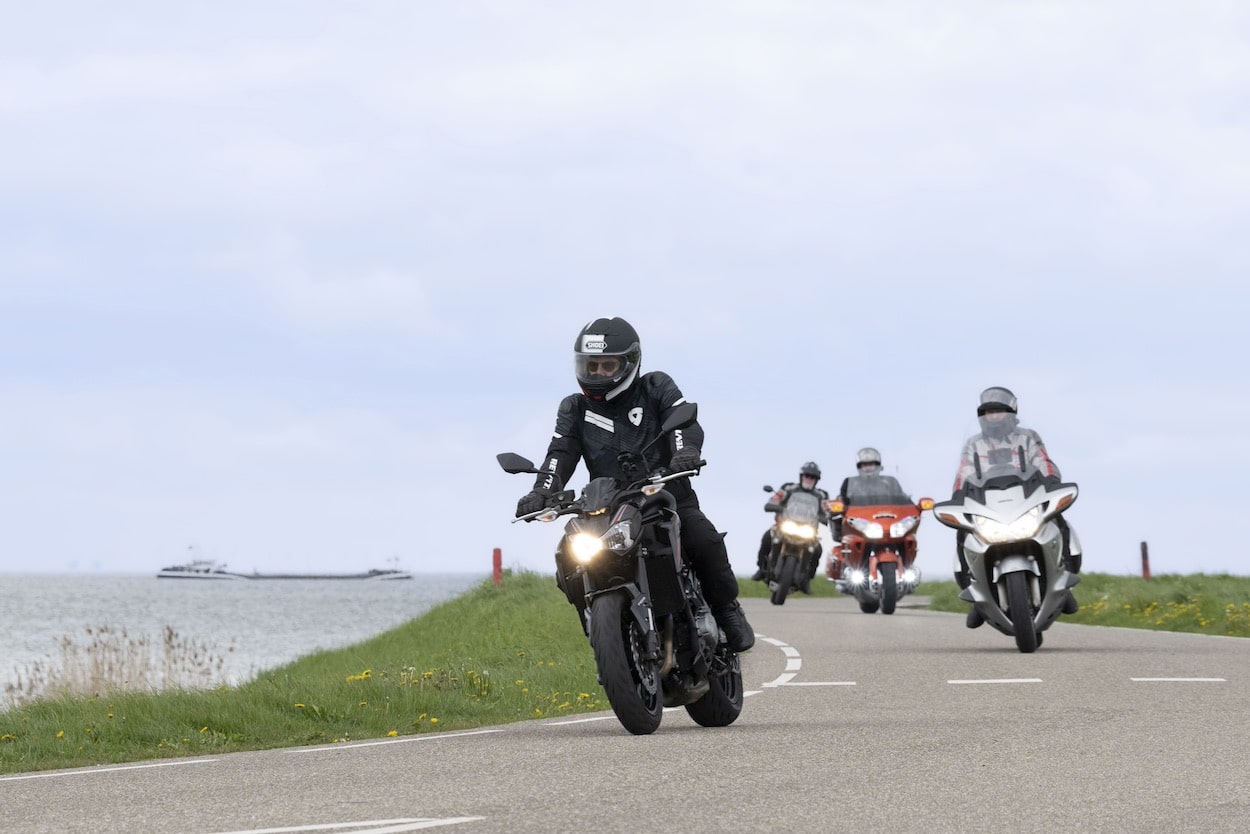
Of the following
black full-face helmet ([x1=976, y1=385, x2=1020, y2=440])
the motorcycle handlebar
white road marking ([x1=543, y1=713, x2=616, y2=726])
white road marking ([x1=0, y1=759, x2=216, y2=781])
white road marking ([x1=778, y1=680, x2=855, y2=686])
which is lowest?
white road marking ([x1=0, y1=759, x2=216, y2=781])

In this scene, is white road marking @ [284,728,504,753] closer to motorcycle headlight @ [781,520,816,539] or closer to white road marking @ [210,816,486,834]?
A: white road marking @ [210,816,486,834]

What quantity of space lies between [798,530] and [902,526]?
2.09 metres

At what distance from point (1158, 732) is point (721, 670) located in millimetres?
2468

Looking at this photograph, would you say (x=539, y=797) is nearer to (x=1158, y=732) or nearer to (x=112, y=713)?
(x=1158, y=732)

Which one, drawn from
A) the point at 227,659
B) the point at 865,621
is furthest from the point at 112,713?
the point at 227,659

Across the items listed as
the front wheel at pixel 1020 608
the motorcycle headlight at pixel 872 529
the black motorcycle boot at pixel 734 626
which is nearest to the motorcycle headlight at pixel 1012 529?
the front wheel at pixel 1020 608

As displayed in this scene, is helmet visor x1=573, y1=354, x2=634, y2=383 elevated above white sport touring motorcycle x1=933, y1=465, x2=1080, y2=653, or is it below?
above

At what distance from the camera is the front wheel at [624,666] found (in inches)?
355

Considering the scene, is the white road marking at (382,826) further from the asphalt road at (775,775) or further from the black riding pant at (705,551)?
the black riding pant at (705,551)

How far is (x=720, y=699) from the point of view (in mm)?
10227

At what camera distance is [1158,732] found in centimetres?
962

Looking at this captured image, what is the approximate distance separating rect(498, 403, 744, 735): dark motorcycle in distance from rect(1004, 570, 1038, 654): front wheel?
21.9ft

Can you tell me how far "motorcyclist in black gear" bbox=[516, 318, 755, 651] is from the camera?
9.83 metres

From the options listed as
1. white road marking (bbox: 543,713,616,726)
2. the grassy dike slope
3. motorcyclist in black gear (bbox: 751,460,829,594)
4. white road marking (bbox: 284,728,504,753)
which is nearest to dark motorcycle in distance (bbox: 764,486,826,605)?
motorcyclist in black gear (bbox: 751,460,829,594)
